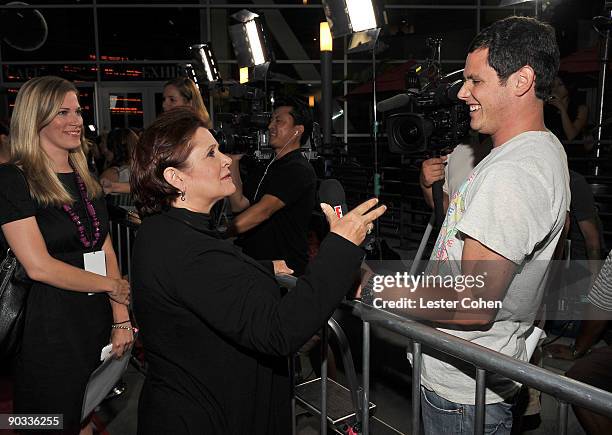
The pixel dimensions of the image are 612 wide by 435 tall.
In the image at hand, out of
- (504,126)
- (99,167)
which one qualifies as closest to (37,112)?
(504,126)

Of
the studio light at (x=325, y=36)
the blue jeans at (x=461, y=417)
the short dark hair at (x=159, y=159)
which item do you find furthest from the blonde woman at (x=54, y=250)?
the studio light at (x=325, y=36)

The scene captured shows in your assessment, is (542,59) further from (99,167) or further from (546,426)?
(99,167)

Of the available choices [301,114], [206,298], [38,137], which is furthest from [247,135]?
[206,298]

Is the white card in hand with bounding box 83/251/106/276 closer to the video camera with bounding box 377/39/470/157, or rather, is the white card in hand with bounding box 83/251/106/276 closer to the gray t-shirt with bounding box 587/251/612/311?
the video camera with bounding box 377/39/470/157

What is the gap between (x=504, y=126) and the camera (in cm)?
148

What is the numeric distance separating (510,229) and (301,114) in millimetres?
2146

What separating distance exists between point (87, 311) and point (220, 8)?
37.9 feet

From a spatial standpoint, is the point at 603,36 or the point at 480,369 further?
the point at 603,36

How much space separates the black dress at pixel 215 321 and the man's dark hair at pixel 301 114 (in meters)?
1.81

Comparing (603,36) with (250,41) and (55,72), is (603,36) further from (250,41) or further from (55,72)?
(55,72)

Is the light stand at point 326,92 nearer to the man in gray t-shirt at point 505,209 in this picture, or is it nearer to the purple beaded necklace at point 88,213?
the purple beaded necklace at point 88,213

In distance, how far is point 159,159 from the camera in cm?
154

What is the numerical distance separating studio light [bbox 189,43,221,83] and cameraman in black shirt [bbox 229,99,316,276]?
11.5 ft

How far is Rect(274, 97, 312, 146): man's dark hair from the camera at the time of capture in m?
3.23
